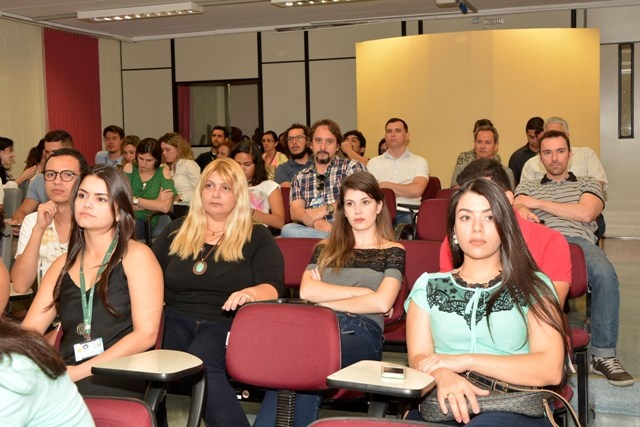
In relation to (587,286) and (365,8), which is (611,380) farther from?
(365,8)

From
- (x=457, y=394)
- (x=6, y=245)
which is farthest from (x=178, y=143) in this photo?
(x=457, y=394)

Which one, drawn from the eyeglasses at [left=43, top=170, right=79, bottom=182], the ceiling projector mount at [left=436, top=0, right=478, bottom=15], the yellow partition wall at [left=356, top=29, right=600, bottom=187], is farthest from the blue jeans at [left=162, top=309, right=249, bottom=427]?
the ceiling projector mount at [left=436, top=0, right=478, bottom=15]

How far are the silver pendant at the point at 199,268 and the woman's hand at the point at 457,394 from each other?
1.46m

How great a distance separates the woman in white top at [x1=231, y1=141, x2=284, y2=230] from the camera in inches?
218

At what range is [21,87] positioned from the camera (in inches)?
431

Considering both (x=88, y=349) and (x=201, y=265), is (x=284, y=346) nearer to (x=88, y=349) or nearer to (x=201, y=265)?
(x=88, y=349)

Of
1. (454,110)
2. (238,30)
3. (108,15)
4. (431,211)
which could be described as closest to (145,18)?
(108,15)

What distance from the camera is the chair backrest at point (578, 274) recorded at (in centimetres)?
361

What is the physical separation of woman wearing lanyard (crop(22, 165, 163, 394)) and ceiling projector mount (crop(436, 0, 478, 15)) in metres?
7.14

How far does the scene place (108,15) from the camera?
33.0 feet

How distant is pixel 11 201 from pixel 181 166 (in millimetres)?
1632

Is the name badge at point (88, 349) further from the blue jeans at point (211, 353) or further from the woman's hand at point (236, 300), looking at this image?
the woman's hand at point (236, 300)

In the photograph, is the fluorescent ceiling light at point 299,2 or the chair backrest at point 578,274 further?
the fluorescent ceiling light at point 299,2

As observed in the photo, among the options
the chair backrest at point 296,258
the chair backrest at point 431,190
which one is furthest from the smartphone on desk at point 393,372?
the chair backrest at point 431,190
